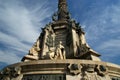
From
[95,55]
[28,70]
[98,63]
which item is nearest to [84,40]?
[95,55]

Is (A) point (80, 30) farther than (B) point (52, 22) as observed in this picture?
No

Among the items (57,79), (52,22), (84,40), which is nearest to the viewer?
(57,79)

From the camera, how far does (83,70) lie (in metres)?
12.9

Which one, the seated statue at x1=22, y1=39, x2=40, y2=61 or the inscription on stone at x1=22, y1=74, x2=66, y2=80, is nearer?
the inscription on stone at x1=22, y1=74, x2=66, y2=80

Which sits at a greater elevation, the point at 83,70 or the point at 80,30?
the point at 80,30

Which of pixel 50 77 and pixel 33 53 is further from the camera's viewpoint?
pixel 33 53

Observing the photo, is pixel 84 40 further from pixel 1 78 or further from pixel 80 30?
pixel 1 78

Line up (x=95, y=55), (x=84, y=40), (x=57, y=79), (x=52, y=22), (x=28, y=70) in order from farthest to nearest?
(x=52, y=22), (x=84, y=40), (x=95, y=55), (x=28, y=70), (x=57, y=79)

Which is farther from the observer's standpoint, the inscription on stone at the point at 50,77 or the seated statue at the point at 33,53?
the seated statue at the point at 33,53

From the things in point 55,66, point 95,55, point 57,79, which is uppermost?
point 95,55

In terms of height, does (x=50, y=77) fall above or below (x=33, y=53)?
below

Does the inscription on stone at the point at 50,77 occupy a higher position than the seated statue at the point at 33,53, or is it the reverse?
the seated statue at the point at 33,53

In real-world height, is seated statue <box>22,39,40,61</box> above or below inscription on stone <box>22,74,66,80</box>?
above

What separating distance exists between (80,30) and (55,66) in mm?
9676
